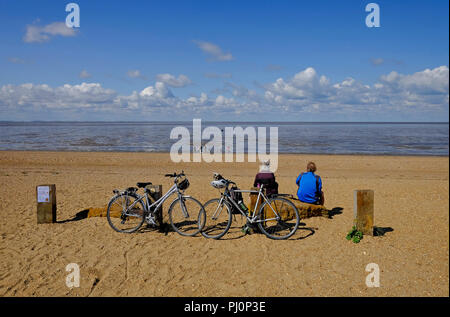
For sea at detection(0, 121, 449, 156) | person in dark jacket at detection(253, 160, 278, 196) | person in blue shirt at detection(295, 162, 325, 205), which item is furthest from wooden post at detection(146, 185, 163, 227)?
sea at detection(0, 121, 449, 156)

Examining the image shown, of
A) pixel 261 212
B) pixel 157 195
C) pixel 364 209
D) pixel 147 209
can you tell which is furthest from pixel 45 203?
pixel 364 209

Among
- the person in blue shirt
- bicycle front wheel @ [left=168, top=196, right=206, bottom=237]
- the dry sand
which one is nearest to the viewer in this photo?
the dry sand

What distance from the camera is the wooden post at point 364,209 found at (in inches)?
260

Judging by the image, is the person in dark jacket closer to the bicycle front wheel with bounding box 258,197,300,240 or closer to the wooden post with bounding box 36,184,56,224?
the bicycle front wheel with bounding box 258,197,300,240

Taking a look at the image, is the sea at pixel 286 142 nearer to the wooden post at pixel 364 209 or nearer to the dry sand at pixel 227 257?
the dry sand at pixel 227 257

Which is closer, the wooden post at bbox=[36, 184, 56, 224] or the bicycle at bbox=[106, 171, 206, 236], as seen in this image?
the bicycle at bbox=[106, 171, 206, 236]

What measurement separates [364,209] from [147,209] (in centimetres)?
449

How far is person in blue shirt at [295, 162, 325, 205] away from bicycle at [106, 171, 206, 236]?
261 cm

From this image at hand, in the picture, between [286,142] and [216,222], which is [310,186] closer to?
[216,222]

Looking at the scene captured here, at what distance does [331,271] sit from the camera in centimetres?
509

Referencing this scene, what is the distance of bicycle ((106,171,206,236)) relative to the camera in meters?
6.73

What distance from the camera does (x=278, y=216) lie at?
6594 millimetres

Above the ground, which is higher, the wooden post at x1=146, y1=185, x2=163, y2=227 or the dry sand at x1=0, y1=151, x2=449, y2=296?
the wooden post at x1=146, y1=185, x2=163, y2=227
